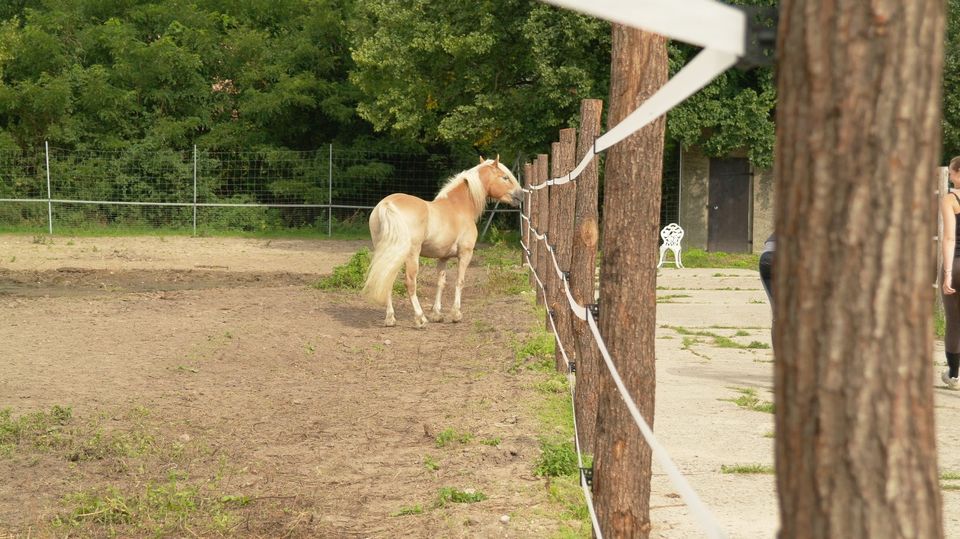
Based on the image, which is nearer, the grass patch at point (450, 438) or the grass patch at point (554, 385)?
the grass patch at point (450, 438)

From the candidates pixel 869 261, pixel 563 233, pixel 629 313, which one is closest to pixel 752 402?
pixel 563 233

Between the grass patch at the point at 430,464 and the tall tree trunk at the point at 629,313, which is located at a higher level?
the tall tree trunk at the point at 629,313

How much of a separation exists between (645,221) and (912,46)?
8.36ft

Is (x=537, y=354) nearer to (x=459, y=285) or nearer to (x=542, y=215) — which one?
(x=459, y=285)

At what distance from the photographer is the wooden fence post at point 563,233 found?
25.9 feet

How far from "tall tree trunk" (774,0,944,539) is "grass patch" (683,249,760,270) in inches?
765

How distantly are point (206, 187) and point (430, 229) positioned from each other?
17.4 m

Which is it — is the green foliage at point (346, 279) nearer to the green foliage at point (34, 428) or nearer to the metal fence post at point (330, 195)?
the green foliage at point (34, 428)

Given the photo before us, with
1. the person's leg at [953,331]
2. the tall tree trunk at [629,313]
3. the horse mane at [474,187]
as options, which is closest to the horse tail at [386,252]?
the horse mane at [474,187]

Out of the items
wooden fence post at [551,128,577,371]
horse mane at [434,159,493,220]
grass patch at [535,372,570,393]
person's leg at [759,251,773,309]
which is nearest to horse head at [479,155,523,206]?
horse mane at [434,159,493,220]

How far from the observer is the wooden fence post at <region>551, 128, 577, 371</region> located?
25.9 feet

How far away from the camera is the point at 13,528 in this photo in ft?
14.8

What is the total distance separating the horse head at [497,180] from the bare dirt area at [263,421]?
1308 mm

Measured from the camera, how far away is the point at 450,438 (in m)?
6.08
